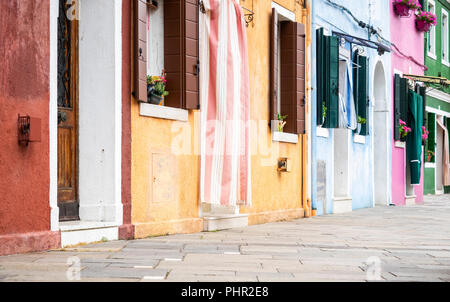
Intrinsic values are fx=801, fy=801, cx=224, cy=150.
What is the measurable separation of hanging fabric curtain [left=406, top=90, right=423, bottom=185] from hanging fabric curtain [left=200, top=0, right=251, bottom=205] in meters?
10.5

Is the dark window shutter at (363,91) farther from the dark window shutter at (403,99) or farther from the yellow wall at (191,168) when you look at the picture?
the yellow wall at (191,168)

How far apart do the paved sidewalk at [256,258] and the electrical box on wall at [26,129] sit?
1.01m

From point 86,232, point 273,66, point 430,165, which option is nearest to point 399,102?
point 430,165

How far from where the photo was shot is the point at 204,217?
10.2 meters

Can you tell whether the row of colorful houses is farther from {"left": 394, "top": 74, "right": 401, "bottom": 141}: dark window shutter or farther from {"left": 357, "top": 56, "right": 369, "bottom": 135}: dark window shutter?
{"left": 394, "top": 74, "right": 401, "bottom": 141}: dark window shutter

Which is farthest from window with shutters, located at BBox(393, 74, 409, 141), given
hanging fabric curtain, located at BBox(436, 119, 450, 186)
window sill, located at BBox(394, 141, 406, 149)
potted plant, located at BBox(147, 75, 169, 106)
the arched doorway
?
potted plant, located at BBox(147, 75, 169, 106)

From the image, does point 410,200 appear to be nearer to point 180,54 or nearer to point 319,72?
point 319,72

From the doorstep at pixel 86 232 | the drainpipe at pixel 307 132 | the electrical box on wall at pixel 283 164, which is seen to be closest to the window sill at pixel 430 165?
the drainpipe at pixel 307 132

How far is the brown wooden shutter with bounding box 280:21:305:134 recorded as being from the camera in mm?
13172

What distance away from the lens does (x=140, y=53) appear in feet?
28.7

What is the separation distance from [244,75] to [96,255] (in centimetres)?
457

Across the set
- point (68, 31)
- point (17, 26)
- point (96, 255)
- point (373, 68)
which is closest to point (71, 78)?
point (68, 31)

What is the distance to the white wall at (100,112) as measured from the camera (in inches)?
332

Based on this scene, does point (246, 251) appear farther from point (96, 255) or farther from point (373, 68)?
point (373, 68)
